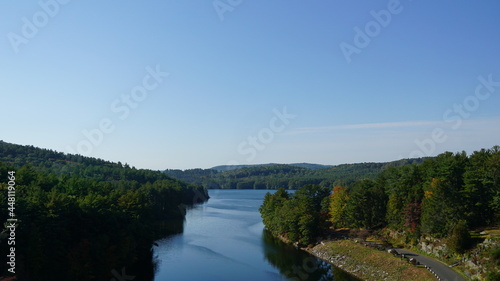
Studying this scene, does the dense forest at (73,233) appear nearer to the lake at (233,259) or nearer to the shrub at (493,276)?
the lake at (233,259)

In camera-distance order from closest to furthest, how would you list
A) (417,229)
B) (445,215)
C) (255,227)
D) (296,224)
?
1. (445,215)
2. (417,229)
3. (296,224)
4. (255,227)

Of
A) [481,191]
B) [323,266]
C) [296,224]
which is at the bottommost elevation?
[323,266]

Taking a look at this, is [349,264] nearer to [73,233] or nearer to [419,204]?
[419,204]

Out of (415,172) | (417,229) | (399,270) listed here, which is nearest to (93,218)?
(399,270)

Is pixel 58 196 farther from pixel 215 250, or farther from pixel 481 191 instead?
pixel 481 191

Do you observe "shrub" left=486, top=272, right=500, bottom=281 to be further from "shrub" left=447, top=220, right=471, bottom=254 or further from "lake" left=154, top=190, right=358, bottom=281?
"lake" left=154, top=190, right=358, bottom=281

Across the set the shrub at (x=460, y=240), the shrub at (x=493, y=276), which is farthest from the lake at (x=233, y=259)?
the shrub at (x=493, y=276)
